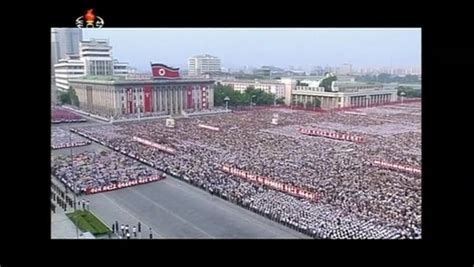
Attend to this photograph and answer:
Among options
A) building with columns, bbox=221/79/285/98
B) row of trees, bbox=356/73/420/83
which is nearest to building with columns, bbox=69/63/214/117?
building with columns, bbox=221/79/285/98

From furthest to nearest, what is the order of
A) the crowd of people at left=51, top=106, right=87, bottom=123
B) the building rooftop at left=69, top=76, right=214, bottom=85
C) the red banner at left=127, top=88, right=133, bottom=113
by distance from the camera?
1. the red banner at left=127, top=88, right=133, bottom=113
2. the building rooftop at left=69, top=76, right=214, bottom=85
3. the crowd of people at left=51, top=106, right=87, bottom=123

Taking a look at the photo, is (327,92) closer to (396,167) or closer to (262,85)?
(262,85)

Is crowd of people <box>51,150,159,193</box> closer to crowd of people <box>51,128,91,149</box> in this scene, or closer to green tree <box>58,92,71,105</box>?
crowd of people <box>51,128,91,149</box>
